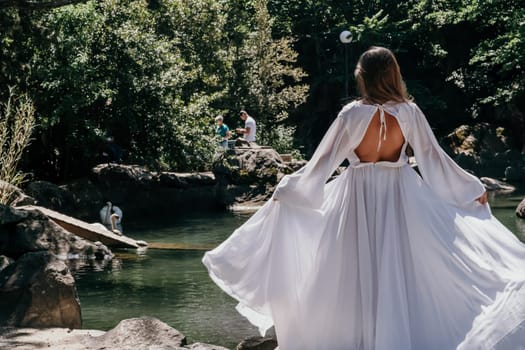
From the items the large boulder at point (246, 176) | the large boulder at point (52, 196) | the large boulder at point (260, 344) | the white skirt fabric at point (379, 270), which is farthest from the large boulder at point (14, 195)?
the large boulder at point (246, 176)

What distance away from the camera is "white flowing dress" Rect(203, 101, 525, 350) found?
4.54 metres

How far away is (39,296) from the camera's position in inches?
265

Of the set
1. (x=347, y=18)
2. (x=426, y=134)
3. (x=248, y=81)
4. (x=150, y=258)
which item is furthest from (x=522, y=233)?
(x=347, y=18)

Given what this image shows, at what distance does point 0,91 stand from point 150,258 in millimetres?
6005

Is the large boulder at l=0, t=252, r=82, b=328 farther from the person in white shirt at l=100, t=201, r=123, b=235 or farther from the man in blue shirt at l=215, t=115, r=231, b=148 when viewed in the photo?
the man in blue shirt at l=215, t=115, r=231, b=148

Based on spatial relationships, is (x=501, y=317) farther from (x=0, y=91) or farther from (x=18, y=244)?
(x=0, y=91)

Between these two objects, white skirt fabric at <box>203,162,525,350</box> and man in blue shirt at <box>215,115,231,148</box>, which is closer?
white skirt fabric at <box>203,162,525,350</box>

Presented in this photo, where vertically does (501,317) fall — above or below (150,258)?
above

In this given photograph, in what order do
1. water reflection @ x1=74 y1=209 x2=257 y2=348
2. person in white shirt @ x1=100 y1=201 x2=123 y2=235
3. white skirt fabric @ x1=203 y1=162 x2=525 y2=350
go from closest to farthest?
1. white skirt fabric @ x1=203 y1=162 x2=525 y2=350
2. water reflection @ x1=74 y1=209 x2=257 y2=348
3. person in white shirt @ x1=100 y1=201 x2=123 y2=235

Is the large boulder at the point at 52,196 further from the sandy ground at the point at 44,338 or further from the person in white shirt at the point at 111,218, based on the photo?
the sandy ground at the point at 44,338

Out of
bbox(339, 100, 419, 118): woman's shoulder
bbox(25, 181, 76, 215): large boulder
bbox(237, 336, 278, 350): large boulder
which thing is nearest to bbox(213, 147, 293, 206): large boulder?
bbox(25, 181, 76, 215): large boulder

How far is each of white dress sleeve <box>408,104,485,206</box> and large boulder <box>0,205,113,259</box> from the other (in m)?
6.32

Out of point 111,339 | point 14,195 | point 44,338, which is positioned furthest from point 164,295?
point 14,195

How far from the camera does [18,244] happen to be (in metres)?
10.0
